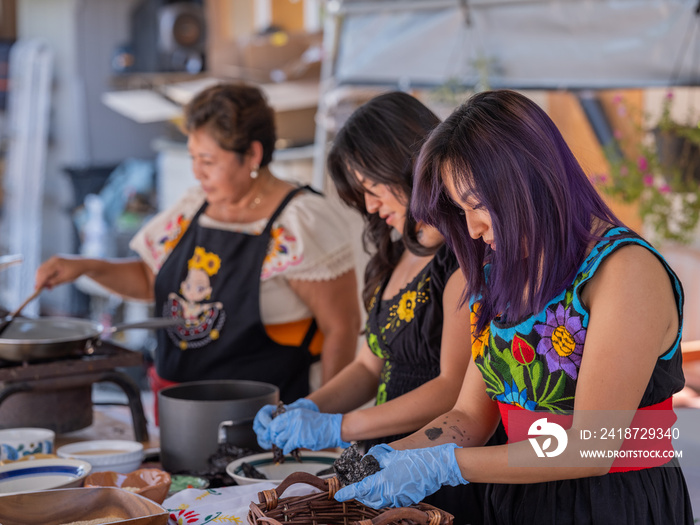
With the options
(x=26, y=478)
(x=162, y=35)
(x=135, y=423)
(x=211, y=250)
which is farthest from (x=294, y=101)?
(x=26, y=478)

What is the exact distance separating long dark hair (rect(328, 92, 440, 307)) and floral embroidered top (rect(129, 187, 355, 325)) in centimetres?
57

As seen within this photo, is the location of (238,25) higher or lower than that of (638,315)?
higher

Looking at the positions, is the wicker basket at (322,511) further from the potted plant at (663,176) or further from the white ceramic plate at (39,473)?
the potted plant at (663,176)

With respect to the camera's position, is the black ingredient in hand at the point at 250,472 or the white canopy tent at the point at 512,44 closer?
the black ingredient in hand at the point at 250,472

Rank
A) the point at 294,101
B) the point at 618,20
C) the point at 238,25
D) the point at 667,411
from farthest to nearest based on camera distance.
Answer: the point at 238,25, the point at 294,101, the point at 618,20, the point at 667,411

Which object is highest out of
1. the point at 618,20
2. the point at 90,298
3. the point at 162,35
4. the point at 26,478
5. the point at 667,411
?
the point at 162,35

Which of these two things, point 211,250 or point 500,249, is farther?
point 211,250

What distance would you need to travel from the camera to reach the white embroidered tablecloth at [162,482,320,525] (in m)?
1.30

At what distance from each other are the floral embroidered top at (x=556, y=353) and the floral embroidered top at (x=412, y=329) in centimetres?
30

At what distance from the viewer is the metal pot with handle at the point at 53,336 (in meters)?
1.96

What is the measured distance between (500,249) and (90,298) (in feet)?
27.8

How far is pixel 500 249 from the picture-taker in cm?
121

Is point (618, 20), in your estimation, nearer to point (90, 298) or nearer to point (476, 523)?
point (476, 523)

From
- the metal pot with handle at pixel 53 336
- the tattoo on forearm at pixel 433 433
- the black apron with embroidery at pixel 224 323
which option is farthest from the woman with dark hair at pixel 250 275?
the tattoo on forearm at pixel 433 433
